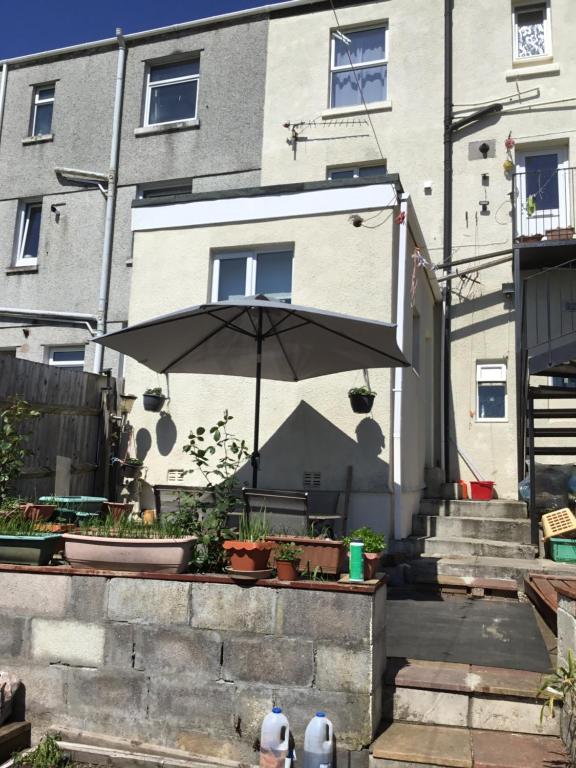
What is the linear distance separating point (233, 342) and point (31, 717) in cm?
347

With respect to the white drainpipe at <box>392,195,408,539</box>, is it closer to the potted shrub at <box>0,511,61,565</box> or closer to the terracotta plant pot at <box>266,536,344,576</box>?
the terracotta plant pot at <box>266,536,344,576</box>

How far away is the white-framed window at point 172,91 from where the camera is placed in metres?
12.4

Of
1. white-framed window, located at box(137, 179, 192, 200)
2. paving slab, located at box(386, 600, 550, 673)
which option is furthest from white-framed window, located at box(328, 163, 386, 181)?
paving slab, located at box(386, 600, 550, 673)

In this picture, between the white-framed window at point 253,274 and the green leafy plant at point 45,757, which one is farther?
the white-framed window at point 253,274

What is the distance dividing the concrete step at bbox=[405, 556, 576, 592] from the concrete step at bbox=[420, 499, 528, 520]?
4.29 feet

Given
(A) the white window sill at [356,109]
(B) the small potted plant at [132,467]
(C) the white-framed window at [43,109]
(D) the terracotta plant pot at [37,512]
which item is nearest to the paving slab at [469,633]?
(D) the terracotta plant pot at [37,512]

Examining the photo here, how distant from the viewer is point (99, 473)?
806 centimetres

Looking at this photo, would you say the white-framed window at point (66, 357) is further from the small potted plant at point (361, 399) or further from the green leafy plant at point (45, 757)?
the green leafy plant at point (45, 757)

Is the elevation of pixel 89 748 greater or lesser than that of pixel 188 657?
lesser

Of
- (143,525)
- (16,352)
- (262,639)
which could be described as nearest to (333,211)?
(143,525)

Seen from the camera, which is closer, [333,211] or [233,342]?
[233,342]

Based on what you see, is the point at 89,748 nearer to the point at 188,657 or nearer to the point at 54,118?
the point at 188,657

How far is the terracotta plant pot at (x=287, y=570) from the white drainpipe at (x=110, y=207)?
7887 millimetres

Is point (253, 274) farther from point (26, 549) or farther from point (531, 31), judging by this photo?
point (531, 31)
